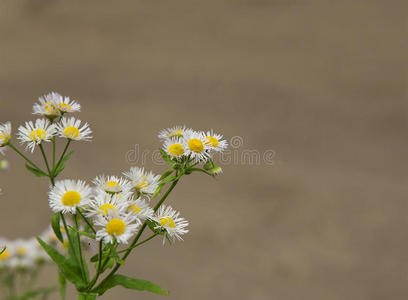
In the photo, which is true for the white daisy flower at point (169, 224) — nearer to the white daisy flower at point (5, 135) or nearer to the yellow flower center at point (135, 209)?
the yellow flower center at point (135, 209)

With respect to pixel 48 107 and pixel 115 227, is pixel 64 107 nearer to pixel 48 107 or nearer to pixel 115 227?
pixel 48 107

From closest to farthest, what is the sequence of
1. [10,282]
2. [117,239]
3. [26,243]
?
[117,239]
[10,282]
[26,243]

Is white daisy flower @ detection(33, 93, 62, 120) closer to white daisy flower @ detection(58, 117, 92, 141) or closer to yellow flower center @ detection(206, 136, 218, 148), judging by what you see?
white daisy flower @ detection(58, 117, 92, 141)

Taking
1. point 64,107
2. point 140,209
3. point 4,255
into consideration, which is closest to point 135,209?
point 140,209

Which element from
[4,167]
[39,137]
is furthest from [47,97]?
[4,167]

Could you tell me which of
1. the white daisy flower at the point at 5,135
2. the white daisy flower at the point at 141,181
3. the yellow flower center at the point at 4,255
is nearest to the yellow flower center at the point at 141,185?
the white daisy flower at the point at 141,181

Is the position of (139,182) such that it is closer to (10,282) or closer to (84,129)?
(84,129)

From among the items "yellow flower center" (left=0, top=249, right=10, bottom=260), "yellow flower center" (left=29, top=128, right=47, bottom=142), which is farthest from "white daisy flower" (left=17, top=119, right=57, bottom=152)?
"yellow flower center" (left=0, top=249, right=10, bottom=260)
